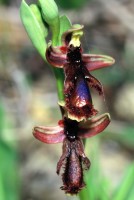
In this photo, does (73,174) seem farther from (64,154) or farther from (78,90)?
(78,90)

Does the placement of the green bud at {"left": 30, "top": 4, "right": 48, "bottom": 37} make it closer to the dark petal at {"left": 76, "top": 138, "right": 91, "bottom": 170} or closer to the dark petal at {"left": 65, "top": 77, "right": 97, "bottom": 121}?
the dark petal at {"left": 65, "top": 77, "right": 97, "bottom": 121}

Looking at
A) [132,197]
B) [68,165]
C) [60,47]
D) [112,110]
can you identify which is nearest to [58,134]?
[68,165]

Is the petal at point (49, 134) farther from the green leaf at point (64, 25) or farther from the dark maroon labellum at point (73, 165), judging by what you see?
the green leaf at point (64, 25)

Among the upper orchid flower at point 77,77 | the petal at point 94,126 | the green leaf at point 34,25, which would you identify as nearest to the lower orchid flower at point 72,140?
the petal at point 94,126

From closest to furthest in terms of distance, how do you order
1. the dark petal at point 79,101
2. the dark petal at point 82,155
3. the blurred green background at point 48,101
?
the dark petal at point 79,101
the dark petal at point 82,155
the blurred green background at point 48,101

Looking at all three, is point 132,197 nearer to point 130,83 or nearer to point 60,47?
point 60,47

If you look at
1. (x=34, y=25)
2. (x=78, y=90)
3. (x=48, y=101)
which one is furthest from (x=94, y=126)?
(x=48, y=101)
